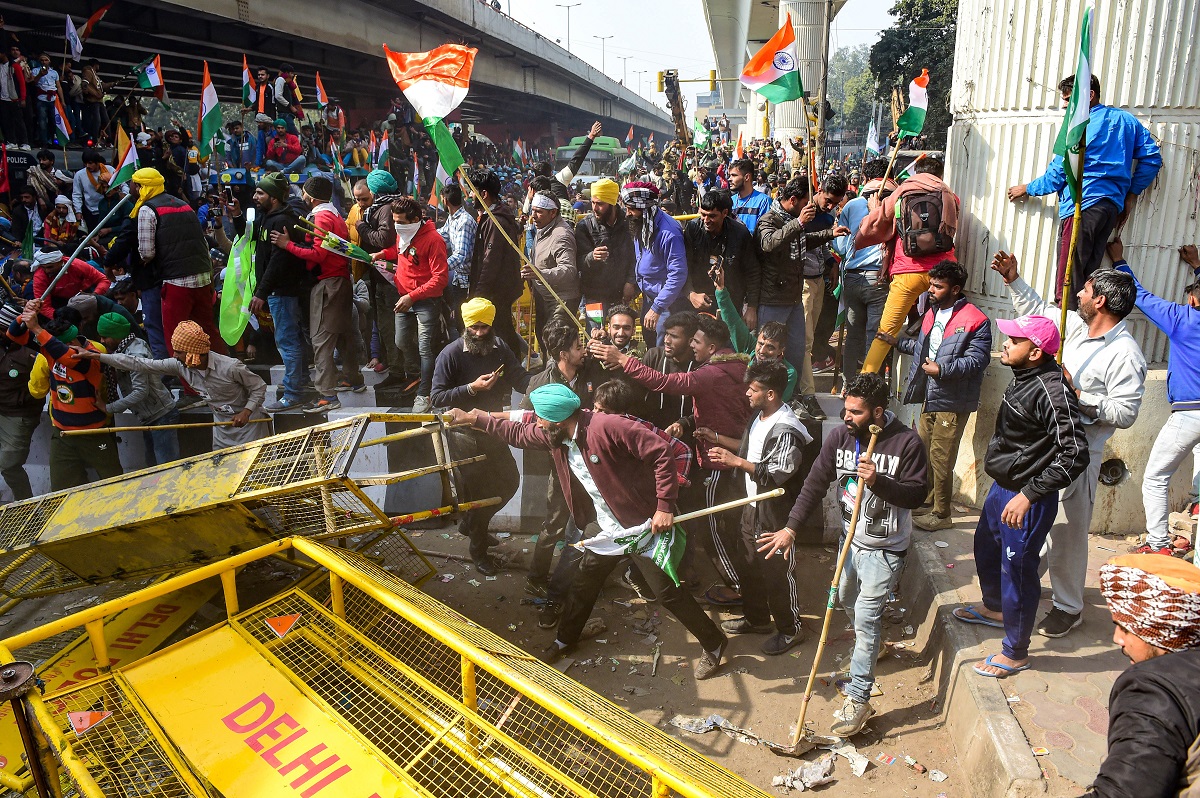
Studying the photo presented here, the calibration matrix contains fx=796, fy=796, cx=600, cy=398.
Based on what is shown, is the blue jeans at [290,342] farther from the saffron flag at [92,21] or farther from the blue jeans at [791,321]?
the saffron flag at [92,21]

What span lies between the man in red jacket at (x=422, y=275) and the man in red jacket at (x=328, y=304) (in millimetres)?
649

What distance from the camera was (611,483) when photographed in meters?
4.63

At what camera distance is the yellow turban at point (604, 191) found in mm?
6680

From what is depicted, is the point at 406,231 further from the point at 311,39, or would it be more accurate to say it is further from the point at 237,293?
the point at 311,39

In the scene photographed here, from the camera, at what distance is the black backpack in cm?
611

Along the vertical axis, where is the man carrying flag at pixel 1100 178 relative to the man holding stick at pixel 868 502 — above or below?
above

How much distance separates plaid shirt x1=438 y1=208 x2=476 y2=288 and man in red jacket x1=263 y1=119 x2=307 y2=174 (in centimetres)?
977

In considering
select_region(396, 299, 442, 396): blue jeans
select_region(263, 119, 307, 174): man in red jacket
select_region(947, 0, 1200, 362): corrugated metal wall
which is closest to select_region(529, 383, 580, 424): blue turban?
select_region(396, 299, 442, 396): blue jeans

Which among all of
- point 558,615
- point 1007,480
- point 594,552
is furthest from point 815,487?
point 558,615

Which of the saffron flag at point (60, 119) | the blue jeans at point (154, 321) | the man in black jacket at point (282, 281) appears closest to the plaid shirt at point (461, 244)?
the man in black jacket at point (282, 281)

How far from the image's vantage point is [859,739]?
4.23 meters

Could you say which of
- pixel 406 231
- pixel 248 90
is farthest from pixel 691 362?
pixel 248 90

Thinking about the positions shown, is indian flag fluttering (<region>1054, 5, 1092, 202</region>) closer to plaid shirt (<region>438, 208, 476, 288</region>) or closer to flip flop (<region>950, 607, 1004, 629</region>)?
flip flop (<region>950, 607, 1004, 629</region>)

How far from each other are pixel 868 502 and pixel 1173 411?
2.51m
